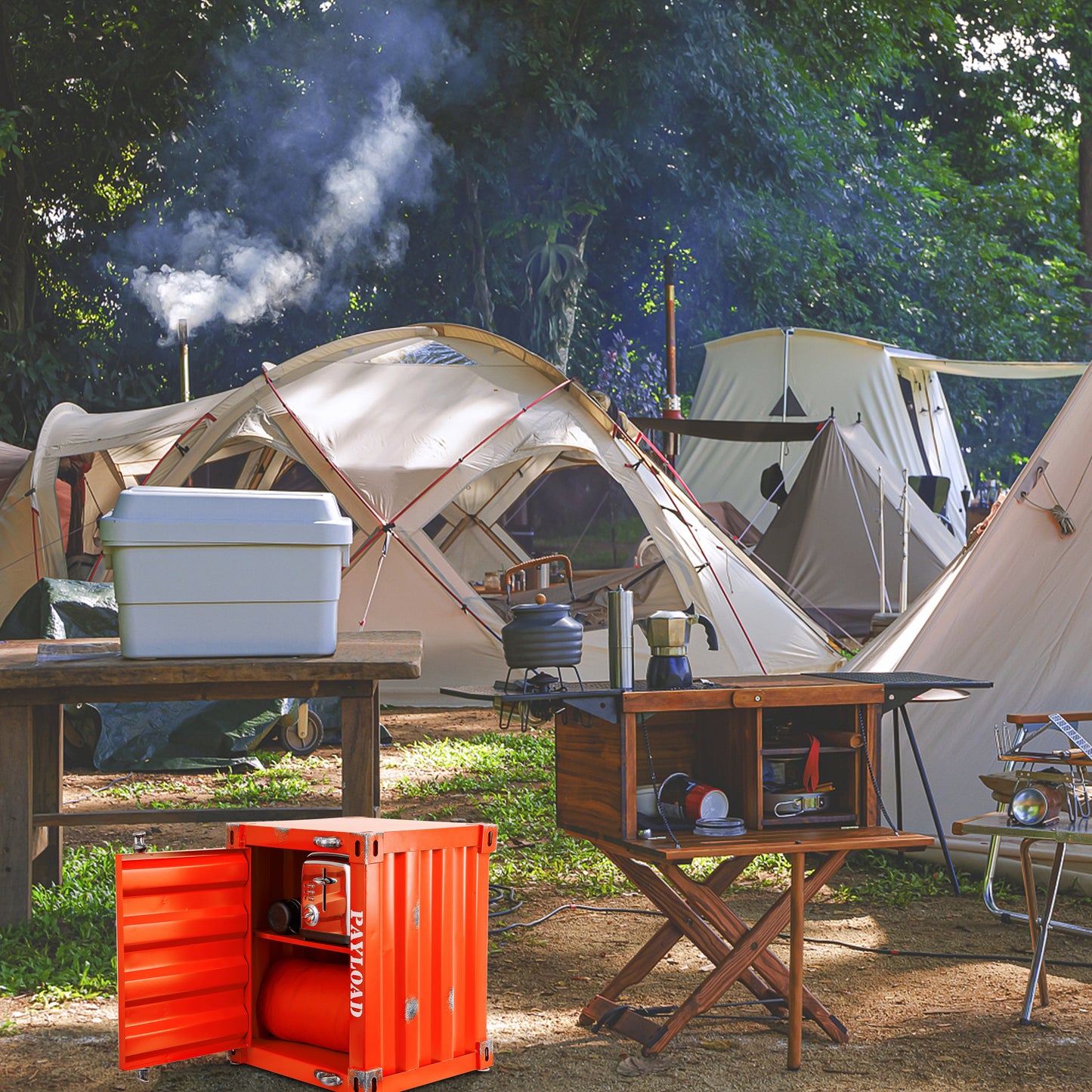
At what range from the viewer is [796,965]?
260 centimetres

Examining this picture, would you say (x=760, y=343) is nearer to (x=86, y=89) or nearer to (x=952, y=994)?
(x=86, y=89)

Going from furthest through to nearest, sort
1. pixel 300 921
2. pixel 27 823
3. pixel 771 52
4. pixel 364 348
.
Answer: pixel 771 52 → pixel 364 348 → pixel 27 823 → pixel 300 921

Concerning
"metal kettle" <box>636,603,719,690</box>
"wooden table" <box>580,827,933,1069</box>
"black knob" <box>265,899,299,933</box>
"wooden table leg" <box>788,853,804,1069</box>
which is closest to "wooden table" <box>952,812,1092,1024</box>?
"wooden table" <box>580,827,933,1069</box>

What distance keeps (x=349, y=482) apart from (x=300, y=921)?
440 cm

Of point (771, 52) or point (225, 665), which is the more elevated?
point (771, 52)

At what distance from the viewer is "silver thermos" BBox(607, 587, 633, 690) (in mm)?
2750

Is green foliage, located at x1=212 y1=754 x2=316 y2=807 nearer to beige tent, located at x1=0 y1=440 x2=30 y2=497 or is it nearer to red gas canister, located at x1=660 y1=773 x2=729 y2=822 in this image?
red gas canister, located at x1=660 y1=773 x2=729 y2=822

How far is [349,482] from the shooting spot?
6.82 m

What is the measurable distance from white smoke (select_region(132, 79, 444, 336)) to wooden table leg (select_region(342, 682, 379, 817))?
11662 millimetres

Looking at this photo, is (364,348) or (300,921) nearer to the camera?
(300,921)

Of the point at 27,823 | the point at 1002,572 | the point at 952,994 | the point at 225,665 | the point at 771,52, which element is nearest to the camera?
the point at 225,665

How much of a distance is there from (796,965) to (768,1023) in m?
0.33

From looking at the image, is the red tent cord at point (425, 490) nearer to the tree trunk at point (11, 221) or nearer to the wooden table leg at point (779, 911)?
the wooden table leg at point (779, 911)

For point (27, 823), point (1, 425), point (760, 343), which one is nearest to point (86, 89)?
point (1, 425)
